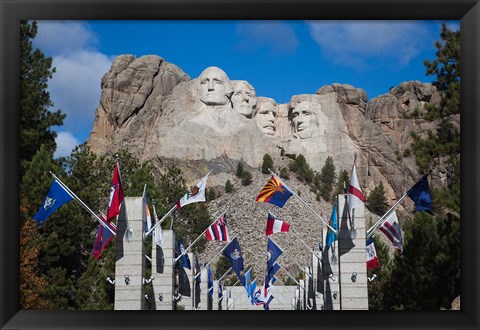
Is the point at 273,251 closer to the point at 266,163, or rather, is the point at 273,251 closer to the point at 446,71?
the point at 446,71

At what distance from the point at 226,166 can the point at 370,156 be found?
2447cm

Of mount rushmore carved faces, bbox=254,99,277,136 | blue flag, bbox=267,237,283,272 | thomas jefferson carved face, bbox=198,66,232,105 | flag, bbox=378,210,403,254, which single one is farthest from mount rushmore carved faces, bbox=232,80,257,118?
flag, bbox=378,210,403,254

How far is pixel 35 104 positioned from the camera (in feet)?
154

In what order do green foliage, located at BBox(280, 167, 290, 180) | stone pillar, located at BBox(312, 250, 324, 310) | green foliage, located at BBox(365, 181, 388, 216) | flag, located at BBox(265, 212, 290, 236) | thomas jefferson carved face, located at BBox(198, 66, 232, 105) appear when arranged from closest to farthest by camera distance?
1. flag, located at BBox(265, 212, 290, 236)
2. stone pillar, located at BBox(312, 250, 324, 310)
3. green foliage, located at BBox(365, 181, 388, 216)
4. green foliage, located at BBox(280, 167, 290, 180)
5. thomas jefferson carved face, located at BBox(198, 66, 232, 105)

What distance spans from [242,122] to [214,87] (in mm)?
7646

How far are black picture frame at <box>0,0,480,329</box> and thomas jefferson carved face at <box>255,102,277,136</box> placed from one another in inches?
5957

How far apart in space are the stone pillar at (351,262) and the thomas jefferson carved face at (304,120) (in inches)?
5275

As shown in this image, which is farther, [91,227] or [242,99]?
[242,99]

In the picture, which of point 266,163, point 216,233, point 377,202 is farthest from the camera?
point 266,163

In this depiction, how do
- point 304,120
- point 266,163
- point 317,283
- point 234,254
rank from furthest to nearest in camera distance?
1. point 304,120
2. point 266,163
3. point 317,283
4. point 234,254

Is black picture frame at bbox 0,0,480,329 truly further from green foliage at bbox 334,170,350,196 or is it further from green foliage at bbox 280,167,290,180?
green foliage at bbox 280,167,290,180

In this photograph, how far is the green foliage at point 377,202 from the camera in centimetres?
13638

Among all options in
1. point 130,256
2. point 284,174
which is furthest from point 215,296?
point 284,174

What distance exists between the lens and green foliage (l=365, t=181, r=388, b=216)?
13638 cm
